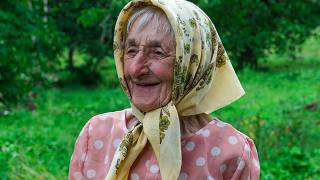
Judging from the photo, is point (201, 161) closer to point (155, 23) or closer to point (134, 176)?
point (134, 176)

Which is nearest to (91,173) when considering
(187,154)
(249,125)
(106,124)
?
(106,124)

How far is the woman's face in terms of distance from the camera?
7.20ft

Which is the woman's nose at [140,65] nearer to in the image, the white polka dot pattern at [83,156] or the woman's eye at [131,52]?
the woman's eye at [131,52]

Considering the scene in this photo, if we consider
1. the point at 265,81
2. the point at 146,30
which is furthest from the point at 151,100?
the point at 265,81

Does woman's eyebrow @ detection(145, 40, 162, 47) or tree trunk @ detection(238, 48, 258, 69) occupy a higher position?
woman's eyebrow @ detection(145, 40, 162, 47)

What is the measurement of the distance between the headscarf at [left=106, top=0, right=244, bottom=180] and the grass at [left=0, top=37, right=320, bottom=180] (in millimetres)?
3017

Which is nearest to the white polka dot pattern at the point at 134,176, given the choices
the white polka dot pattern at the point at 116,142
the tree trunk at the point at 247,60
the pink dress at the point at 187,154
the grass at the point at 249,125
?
the pink dress at the point at 187,154

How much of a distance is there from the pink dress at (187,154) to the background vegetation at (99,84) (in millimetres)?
2886

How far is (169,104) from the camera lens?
2217mm

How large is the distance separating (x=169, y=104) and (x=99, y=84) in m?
16.6

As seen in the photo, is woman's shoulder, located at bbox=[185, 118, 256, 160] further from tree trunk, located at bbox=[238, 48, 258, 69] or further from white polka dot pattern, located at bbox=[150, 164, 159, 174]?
tree trunk, located at bbox=[238, 48, 258, 69]

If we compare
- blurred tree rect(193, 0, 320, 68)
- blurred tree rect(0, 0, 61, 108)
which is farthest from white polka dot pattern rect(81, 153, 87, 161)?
blurred tree rect(193, 0, 320, 68)

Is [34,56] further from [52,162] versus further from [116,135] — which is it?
[116,135]

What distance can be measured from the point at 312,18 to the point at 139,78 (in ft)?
50.4
